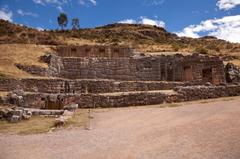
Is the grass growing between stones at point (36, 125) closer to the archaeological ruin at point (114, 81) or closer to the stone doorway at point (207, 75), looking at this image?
the archaeological ruin at point (114, 81)

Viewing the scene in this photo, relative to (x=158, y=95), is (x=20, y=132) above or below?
below

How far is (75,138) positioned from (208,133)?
156 inches

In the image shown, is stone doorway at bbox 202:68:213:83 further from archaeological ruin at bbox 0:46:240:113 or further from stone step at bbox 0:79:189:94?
stone step at bbox 0:79:189:94

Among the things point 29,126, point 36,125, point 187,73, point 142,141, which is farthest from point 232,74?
point 142,141

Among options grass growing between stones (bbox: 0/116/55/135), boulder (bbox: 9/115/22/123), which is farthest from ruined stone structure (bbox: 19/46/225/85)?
grass growing between stones (bbox: 0/116/55/135)

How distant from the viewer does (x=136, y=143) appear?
28.5 ft

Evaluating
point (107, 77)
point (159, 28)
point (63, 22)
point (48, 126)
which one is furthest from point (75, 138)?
point (159, 28)

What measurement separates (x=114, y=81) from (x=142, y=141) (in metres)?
14.6

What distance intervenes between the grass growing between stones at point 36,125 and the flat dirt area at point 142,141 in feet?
2.75

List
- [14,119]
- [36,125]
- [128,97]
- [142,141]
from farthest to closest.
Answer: [128,97] → [14,119] → [36,125] → [142,141]

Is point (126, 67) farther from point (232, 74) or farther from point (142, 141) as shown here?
point (142, 141)

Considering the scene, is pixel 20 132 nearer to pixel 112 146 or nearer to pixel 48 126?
pixel 48 126

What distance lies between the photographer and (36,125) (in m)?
13.4

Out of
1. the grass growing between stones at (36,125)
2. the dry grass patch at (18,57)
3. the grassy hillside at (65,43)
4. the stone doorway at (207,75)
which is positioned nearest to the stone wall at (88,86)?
the dry grass patch at (18,57)
